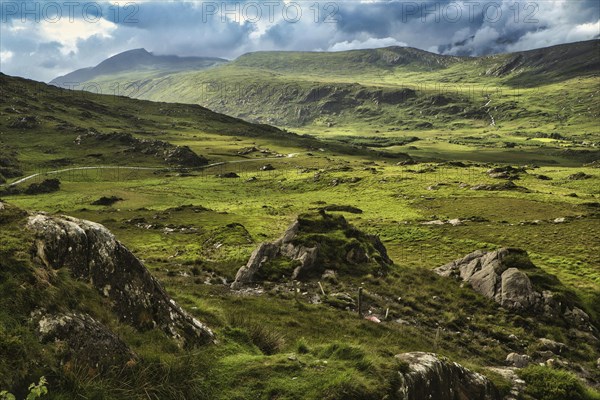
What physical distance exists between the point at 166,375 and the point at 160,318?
341cm

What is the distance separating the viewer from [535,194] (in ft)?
307

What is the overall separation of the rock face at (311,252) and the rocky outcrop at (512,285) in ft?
26.6

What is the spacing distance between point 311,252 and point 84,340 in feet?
Result: 96.6

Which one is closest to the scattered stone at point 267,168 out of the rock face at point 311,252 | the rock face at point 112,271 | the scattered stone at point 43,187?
the scattered stone at point 43,187

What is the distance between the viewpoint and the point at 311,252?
38219 mm

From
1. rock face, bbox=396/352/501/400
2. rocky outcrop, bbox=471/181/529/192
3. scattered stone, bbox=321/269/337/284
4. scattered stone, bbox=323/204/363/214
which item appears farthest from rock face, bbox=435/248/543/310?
rocky outcrop, bbox=471/181/529/192

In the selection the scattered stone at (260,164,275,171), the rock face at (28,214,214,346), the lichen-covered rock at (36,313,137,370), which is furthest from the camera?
the scattered stone at (260,164,275,171)

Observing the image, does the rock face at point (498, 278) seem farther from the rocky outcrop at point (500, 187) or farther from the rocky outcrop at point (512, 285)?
the rocky outcrop at point (500, 187)

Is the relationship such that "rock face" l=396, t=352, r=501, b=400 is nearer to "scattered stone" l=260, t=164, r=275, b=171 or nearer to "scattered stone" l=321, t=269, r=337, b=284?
"scattered stone" l=321, t=269, r=337, b=284

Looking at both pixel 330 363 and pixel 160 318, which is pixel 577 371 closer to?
pixel 330 363

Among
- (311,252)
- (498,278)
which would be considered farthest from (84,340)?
(498,278)

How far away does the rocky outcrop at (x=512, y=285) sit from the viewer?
3062 centimetres

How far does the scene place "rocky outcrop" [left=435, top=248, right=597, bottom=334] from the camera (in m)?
30.6

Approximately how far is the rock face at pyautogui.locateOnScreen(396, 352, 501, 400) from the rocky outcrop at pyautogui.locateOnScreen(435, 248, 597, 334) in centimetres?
2080
